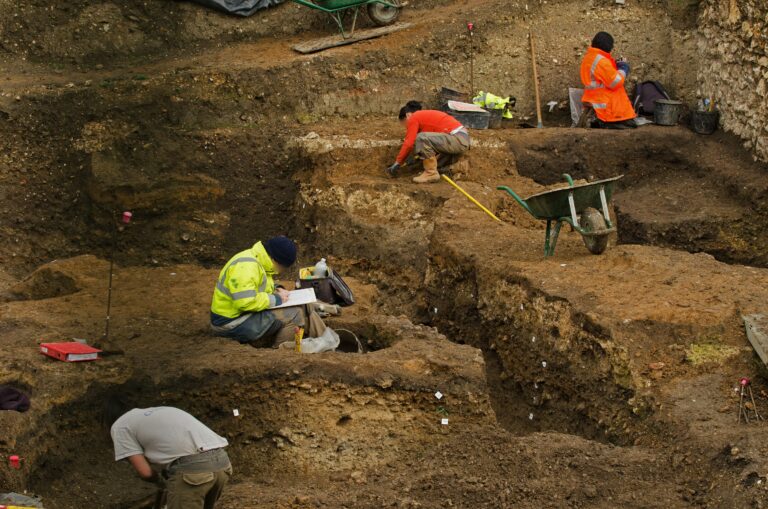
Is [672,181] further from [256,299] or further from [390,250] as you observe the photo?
[256,299]

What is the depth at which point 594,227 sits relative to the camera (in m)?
11.3

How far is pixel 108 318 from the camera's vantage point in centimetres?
1036

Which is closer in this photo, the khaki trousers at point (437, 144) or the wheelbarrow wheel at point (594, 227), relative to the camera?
the wheelbarrow wheel at point (594, 227)

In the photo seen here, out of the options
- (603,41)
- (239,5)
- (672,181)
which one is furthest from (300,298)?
(239,5)

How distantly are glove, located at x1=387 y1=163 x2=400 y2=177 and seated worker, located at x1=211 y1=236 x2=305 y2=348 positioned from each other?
182 inches

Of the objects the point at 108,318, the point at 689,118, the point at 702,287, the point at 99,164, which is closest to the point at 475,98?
the point at 689,118

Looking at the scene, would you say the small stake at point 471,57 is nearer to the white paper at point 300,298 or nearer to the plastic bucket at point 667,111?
the plastic bucket at point 667,111

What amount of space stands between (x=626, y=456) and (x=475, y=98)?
8691mm

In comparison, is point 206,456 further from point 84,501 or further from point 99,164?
point 99,164

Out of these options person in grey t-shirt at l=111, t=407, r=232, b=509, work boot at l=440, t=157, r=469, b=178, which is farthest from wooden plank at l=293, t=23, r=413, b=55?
person in grey t-shirt at l=111, t=407, r=232, b=509

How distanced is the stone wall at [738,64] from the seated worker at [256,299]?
7774 mm

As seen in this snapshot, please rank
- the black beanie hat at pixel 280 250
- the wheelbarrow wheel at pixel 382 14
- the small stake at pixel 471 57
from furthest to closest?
the wheelbarrow wheel at pixel 382 14 → the small stake at pixel 471 57 → the black beanie hat at pixel 280 250

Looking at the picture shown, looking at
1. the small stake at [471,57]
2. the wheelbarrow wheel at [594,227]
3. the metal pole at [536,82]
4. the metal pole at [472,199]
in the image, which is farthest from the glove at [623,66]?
the wheelbarrow wheel at [594,227]

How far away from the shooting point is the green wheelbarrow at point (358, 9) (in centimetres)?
1636
